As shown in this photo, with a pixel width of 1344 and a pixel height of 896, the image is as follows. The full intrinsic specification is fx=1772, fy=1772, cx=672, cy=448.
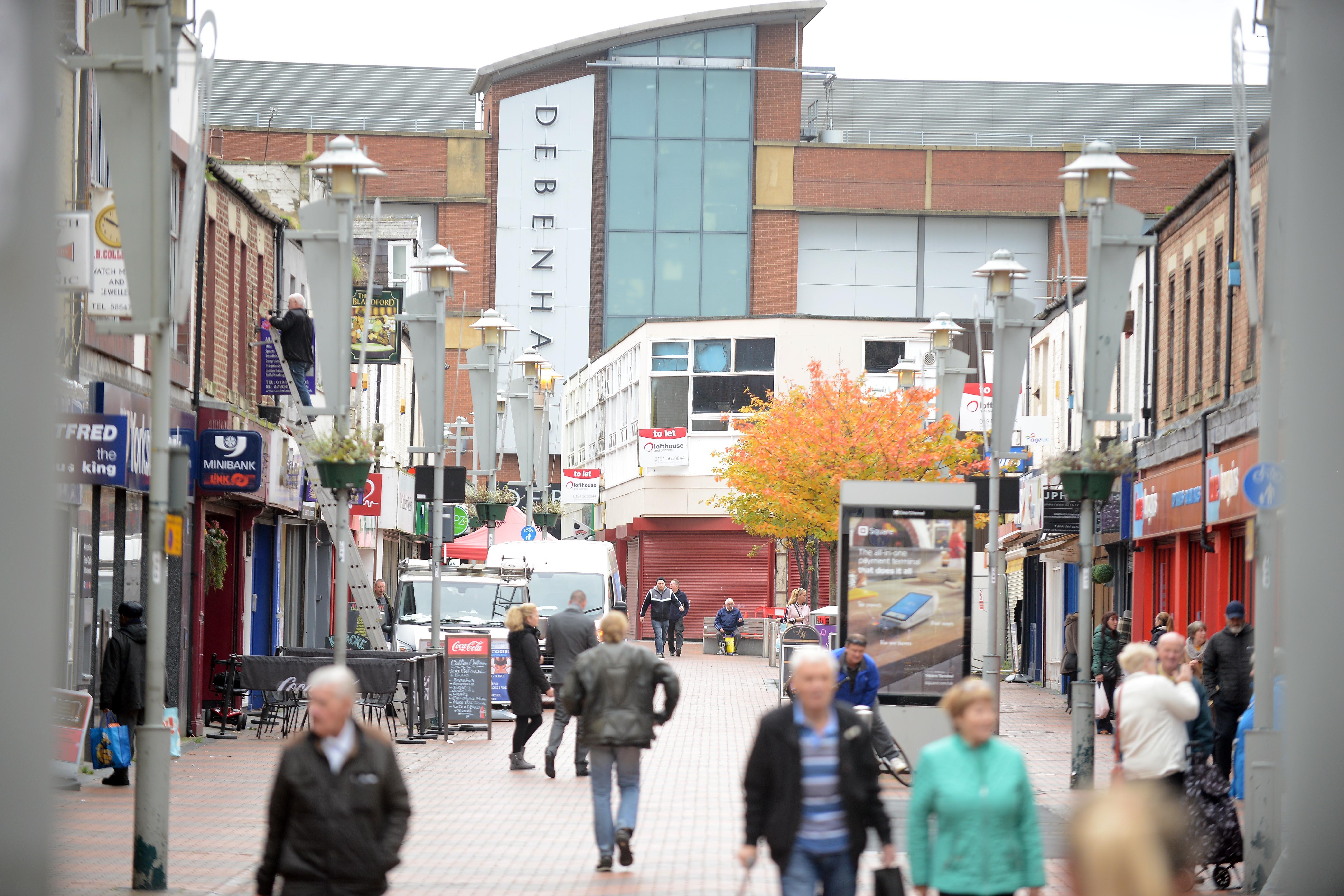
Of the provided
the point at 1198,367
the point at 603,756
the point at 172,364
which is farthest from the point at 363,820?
the point at 1198,367

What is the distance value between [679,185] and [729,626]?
958 inches

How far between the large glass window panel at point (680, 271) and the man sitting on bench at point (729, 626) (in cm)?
2156

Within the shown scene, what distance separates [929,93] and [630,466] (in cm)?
2421

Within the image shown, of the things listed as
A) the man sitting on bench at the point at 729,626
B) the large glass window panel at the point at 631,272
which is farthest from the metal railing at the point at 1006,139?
the man sitting on bench at the point at 729,626

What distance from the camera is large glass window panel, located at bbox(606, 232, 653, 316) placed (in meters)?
67.4

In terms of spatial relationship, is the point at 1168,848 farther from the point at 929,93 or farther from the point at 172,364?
the point at 929,93

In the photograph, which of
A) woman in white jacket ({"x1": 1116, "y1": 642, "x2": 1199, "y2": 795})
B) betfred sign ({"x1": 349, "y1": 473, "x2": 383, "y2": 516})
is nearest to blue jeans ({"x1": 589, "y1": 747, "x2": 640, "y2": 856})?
woman in white jacket ({"x1": 1116, "y1": 642, "x2": 1199, "y2": 795})

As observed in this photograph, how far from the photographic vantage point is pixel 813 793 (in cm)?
762

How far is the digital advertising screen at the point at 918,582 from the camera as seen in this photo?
17078 millimetres

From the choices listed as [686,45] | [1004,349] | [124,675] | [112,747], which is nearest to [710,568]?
[686,45]

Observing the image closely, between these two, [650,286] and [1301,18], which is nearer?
[1301,18]

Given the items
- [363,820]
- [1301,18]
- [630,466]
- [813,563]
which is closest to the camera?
[363,820]

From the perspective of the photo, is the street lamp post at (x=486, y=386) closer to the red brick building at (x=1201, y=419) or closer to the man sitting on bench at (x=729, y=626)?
the red brick building at (x=1201, y=419)

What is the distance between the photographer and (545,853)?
508 inches
